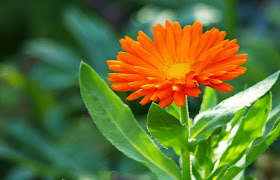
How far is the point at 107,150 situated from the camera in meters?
2.36

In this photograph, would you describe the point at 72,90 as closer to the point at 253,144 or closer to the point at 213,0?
the point at 213,0

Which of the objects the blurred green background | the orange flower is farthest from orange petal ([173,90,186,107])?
the blurred green background

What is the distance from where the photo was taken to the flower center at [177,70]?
2.48 feet

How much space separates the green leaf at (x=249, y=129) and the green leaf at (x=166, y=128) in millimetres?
110

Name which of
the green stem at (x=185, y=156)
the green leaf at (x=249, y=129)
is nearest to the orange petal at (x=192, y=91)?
the green stem at (x=185, y=156)

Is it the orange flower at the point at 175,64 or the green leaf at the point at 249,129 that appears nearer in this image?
the orange flower at the point at 175,64

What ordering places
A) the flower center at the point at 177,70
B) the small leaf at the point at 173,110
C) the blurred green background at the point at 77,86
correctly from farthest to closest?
the blurred green background at the point at 77,86 → the small leaf at the point at 173,110 → the flower center at the point at 177,70

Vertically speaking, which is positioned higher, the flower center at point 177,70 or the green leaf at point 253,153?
the flower center at point 177,70

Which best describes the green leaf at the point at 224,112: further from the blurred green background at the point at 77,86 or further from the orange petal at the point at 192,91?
the blurred green background at the point at 77,86

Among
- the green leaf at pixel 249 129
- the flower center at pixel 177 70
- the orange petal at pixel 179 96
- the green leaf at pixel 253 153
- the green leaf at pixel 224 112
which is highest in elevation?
the flower center at pixel 177 70

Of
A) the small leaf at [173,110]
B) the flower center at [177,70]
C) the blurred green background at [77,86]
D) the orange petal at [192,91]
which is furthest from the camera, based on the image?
the blurred green background at [77,86]

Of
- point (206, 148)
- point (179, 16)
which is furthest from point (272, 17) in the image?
point (206, 148)

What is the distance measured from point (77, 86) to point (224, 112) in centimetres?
209

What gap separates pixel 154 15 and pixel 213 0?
0.39m
